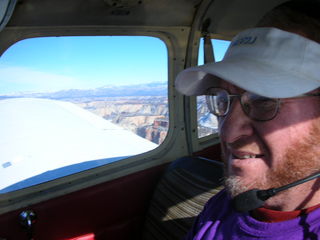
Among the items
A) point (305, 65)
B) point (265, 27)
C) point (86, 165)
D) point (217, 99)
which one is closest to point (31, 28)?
point (86, 165)

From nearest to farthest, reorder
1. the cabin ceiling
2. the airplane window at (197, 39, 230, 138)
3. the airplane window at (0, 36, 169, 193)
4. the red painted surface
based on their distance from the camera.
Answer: the cabin ceiling → the airplane window at (0, 36, 169, 193) → the red painted surface → the airplane window at (197, 39, 230, 138)

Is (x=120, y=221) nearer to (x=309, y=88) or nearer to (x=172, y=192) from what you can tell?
(x=172, y=192)

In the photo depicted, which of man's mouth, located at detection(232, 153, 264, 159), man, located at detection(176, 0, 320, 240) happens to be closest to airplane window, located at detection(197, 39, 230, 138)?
man, located at detection(176, 0, 320, 240)

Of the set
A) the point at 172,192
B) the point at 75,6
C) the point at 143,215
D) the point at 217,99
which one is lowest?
the point at 143,215

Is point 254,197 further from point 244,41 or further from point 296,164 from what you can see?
point 244,41

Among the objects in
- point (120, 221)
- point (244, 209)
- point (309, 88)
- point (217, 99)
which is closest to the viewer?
point (309, 88)

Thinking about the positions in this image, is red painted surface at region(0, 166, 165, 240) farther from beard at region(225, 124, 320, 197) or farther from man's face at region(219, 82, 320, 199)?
beard at region(225, 124, 320, 197)

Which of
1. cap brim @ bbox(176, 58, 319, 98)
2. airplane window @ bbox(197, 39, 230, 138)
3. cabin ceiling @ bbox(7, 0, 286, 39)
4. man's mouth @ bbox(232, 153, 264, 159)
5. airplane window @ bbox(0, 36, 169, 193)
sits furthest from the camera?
airplane window @ bbox(197, 39, 230, 138)
